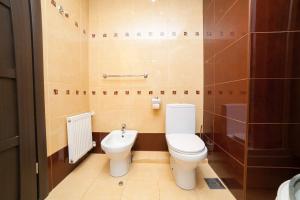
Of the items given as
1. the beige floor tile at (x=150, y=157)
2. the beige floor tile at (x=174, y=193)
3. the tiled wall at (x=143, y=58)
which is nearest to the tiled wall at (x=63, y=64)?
the tiled wall at (x=143, y=58)

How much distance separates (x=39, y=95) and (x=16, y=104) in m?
0.22

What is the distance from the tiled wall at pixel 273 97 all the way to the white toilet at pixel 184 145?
0.45m

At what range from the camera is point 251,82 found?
1276 mm

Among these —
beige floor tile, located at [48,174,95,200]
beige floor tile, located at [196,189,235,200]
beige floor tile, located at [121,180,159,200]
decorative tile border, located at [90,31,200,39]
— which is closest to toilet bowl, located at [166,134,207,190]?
beige floor tile, located at [196,189,235,200]

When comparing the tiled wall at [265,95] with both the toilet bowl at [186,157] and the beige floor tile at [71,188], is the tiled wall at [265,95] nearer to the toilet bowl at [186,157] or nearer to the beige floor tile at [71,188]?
the toilet bowl at [186,157]

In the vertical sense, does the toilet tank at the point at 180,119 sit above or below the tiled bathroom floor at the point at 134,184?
above

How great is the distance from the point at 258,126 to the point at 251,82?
0.34 m

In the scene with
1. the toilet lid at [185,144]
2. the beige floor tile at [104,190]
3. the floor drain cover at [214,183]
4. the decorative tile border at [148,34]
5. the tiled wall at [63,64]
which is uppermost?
the decorative tile border at [148,34]

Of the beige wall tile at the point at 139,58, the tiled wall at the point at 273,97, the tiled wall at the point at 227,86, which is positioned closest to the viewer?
the tiled wall at the point at 273,97

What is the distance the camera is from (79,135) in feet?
6.66

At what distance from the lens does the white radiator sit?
6.12 feet

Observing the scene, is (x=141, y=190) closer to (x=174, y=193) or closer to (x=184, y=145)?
(x=174, y=193)

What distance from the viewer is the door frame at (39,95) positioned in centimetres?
137

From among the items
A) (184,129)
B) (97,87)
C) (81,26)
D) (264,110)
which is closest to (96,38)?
(81,26)
